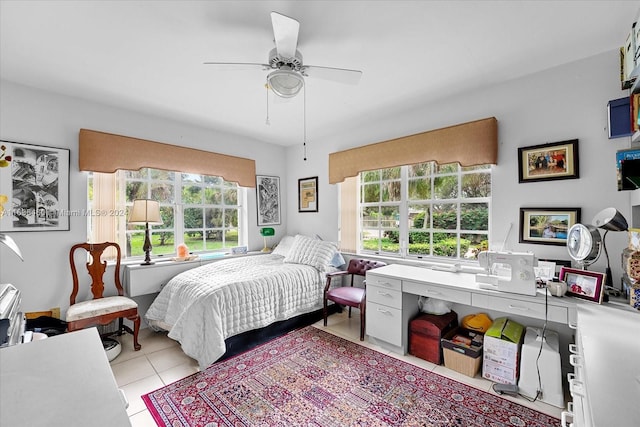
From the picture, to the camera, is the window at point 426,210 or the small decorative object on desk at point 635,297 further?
the window at point 426,210

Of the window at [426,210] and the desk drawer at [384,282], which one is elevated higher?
the window at [426,210]

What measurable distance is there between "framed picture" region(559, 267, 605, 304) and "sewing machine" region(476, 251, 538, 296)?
0.69 ft

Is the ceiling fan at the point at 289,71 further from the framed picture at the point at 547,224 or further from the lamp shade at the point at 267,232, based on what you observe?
the lamp shade at the point at 267,232

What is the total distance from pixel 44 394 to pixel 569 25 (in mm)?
3056

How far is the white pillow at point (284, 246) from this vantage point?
409 centimetres

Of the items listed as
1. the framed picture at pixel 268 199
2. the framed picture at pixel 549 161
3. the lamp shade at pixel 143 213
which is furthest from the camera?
the framed picture at pixel 268 199

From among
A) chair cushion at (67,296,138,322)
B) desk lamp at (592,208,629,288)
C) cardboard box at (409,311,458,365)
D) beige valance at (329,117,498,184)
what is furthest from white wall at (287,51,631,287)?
chair cushion at (67,296,138,322)

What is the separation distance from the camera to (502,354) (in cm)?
212

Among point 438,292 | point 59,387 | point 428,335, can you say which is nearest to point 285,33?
point 59,387

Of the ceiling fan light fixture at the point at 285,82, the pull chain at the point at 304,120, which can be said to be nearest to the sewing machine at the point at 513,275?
the ceiling fan light fixture at the point at 285,82

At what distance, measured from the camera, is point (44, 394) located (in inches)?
27.6

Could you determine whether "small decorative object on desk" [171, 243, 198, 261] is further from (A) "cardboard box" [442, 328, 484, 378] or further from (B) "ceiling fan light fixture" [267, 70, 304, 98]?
(A) "cardboard box" [442, 328, 484, 378]

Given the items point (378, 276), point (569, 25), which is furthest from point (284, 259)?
point (569, 25)

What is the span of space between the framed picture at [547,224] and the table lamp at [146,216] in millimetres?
3712
